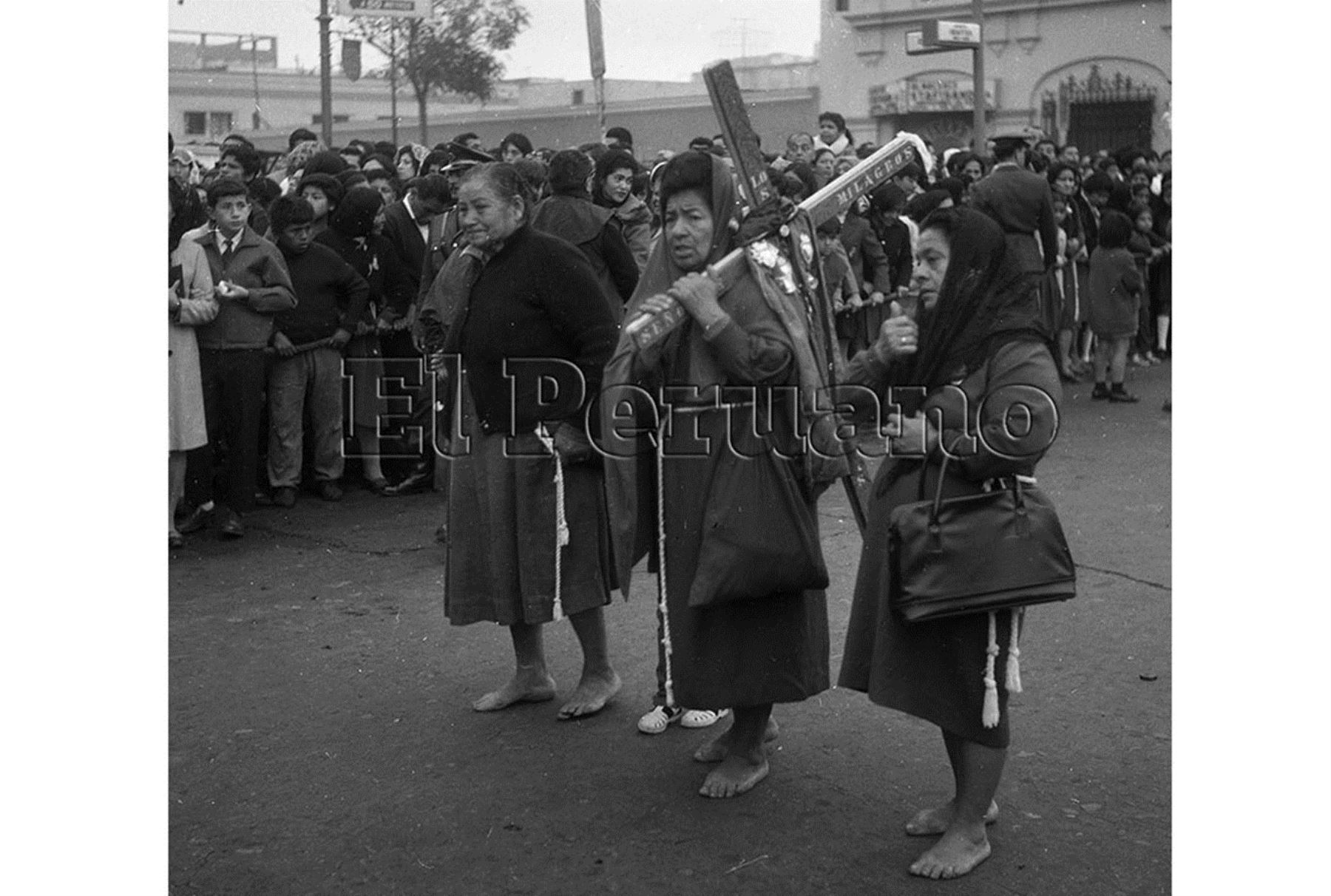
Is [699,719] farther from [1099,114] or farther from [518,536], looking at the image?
[1099,114]

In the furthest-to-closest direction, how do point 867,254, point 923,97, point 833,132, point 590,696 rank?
point 923,97, point 833,132, point 867,254, point 590,696

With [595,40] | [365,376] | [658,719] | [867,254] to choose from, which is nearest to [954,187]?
[867,254]

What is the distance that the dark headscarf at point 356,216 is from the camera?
907cm

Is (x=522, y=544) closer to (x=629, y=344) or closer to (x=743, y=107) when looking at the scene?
(x=629, y=344)

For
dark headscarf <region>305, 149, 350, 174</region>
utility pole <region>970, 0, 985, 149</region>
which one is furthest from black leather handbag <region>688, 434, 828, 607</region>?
utility pole <region>970, 0, 985, 149</region>

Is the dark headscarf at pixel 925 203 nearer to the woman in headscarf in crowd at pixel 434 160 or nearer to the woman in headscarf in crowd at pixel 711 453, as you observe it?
the woman in headscarf in crowd at pixel 434 160

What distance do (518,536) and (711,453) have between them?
0.96 m

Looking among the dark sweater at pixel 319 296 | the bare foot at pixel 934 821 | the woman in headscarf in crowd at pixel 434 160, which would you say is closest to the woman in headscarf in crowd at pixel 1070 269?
the woman in headscarf in crowd at pixel 434 160

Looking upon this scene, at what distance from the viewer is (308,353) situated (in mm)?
8648

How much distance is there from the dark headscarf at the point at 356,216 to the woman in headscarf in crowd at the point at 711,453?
477cm

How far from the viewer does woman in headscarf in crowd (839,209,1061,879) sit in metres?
3.89

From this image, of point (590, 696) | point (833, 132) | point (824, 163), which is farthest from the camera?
point (833, 132)

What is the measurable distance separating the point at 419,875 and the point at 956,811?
4.40 feet

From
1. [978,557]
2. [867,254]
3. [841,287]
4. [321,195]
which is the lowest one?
[978,557]
